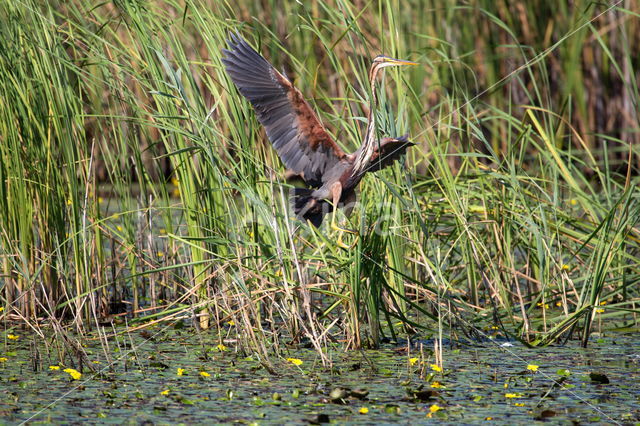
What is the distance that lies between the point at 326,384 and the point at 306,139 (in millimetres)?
1317

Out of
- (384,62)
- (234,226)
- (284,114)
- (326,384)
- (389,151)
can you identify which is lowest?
(326,384)

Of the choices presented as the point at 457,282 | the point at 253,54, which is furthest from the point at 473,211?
the point at 253,54

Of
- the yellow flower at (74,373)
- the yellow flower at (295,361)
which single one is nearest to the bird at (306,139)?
the yellow flower at (295,361)

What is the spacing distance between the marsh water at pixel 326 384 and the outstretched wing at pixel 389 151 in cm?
82

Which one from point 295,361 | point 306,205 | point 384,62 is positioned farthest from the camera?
point 306,205

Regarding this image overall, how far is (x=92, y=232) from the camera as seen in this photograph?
467cm

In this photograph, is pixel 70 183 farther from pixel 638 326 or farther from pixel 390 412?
pixel 638 326

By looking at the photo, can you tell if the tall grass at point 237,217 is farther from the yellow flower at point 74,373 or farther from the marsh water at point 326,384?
the yellow flower at point 74,373

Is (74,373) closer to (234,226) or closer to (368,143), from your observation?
(234,226)

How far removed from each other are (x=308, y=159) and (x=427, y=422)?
1761 mm

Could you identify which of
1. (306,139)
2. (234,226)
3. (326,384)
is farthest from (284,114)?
(326,384)

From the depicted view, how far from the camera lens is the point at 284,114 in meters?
4.35

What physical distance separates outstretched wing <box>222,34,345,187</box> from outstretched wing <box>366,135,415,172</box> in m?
0.38

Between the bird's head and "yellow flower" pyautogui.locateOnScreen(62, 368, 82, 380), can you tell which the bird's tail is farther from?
"yellow flower" pyautogui.locateOnScreen(62, 368, 82, 380)
